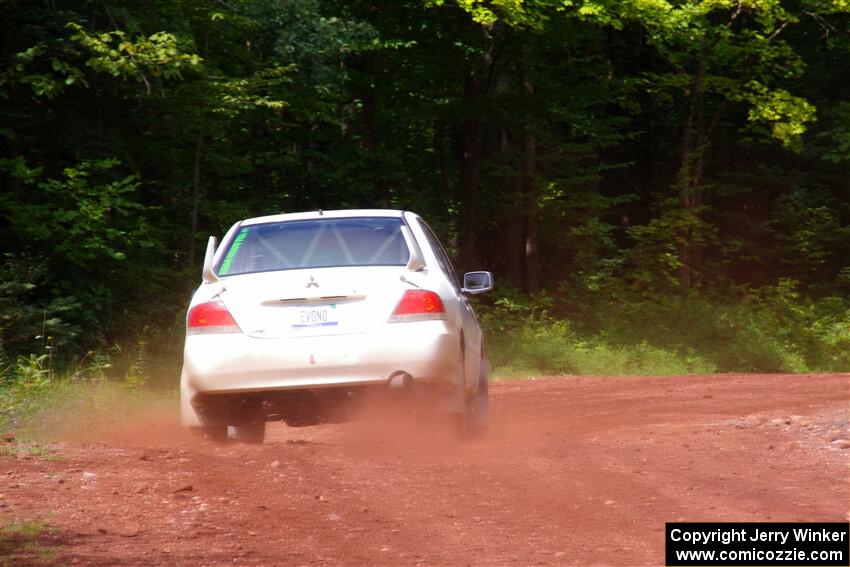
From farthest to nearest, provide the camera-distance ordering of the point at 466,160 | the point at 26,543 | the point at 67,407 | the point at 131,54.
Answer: the point at 466,160 < the point at 131,54 < the point at 67,407 < the point at 26,543

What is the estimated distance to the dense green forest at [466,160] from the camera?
19.1 m

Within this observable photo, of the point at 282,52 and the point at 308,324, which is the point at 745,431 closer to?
the point at 308,324

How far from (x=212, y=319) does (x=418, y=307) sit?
151cm

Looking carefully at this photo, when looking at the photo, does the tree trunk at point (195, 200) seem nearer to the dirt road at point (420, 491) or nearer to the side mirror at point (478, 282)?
the dirt road at point (420, 491)

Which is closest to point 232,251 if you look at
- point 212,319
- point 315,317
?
point 212,319

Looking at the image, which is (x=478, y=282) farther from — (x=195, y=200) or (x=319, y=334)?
(x=195, y=200)

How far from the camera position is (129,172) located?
21.7 meters

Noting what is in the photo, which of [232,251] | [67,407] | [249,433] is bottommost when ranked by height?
[67,407]

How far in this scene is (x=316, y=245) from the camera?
33.8 feet

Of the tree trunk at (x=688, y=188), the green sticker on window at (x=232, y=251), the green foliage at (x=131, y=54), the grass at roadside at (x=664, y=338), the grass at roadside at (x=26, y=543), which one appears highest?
the green foliage at (x=131, y=54)

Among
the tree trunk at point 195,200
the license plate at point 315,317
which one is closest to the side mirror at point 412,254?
the license plate at point 315,317

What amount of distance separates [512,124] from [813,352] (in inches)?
367

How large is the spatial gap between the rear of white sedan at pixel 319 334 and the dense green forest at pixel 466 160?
613 cm

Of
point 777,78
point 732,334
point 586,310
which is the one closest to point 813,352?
point 732,334
